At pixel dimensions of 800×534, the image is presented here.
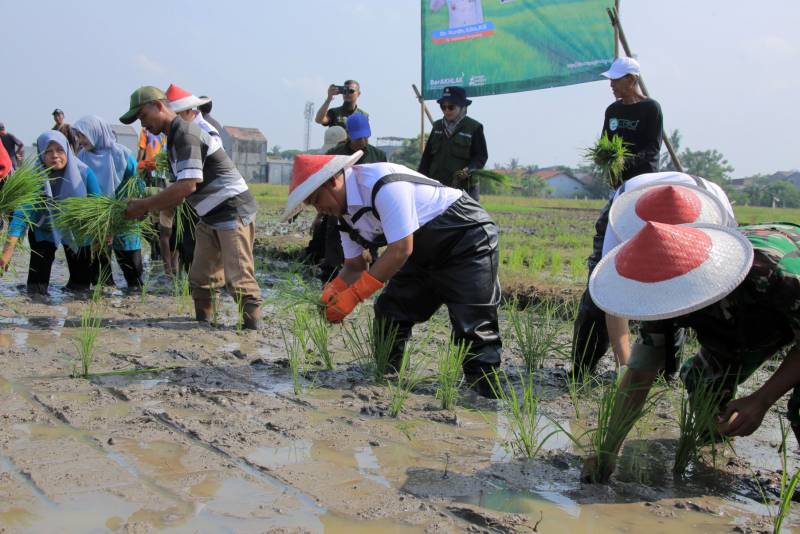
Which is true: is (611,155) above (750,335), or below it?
above

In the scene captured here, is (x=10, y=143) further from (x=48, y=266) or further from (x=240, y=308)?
(x=240, y=308)

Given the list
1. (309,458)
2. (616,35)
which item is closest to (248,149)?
(616,35)

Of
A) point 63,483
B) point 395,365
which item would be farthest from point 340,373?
point 63,483

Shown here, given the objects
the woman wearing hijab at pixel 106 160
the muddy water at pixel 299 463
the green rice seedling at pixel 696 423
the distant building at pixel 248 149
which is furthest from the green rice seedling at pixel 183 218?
the distant building at pixel 248 149

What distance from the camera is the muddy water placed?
2.51m

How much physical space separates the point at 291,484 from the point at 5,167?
3.76 metres

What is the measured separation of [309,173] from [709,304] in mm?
1917

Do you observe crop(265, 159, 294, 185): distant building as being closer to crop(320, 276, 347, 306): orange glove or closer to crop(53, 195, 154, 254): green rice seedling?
crop(53, 195, 154, 254): green rice seedling

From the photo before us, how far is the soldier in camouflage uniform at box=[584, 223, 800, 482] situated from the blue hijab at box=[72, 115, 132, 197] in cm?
521

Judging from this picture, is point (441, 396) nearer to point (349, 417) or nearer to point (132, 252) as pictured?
point (349, 417)

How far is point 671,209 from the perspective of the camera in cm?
289

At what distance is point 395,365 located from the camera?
14.4 ft

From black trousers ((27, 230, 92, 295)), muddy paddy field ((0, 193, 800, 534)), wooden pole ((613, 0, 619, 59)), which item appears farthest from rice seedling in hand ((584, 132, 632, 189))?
black trousers ((27, 230, 92, 295))

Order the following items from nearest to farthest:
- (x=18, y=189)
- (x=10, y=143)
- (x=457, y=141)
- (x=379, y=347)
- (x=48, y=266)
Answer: (x=379, y=347) < (x=18, y=189) < (x=457, y=141) < (x=48, y=266) < (x=10, y=143)
